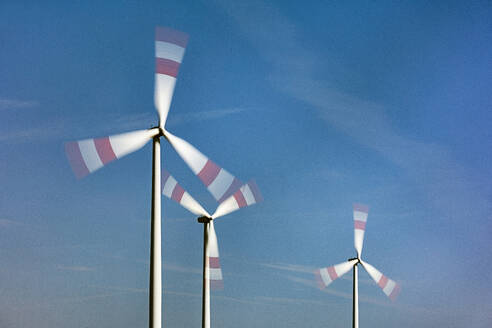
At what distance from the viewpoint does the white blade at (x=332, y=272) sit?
39.3 metres

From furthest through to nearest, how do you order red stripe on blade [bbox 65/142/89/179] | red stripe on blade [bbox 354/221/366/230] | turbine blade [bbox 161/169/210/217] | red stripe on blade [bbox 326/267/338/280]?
red stripe on blade [bbox 354/221/366/230], red stripe on blade [bbox 326/267/338/280], turbine blade [bbox 161/169/210/217], red stripe on blade [bbox 65/142/89/179]

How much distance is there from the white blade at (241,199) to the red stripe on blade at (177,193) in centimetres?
221

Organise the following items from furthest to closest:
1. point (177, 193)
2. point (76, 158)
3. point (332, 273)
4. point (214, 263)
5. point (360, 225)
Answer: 1. point (360, 225)
2. point (332, 273)
3. point (214, 263)
4. point (177, 193)
5. point (76, 158)

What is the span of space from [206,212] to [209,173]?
969cm

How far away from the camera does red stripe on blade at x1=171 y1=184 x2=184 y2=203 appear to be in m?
31.4

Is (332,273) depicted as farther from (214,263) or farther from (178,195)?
(178,195)

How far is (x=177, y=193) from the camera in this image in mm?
31625

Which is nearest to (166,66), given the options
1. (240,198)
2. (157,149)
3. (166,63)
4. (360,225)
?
(166,63)

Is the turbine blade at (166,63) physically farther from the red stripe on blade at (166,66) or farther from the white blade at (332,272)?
the white blade at (332,272)

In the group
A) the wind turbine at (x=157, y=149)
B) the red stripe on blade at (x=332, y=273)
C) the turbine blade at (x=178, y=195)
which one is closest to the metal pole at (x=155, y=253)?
the wind turbine at (x=157, y=149)

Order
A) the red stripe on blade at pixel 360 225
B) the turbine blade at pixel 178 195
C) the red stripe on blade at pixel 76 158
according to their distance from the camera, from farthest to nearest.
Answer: the red stripe on blade at pixel 360 225
the turbine blade at pixel 178 195
the red stripe on blade at pixel 76 158

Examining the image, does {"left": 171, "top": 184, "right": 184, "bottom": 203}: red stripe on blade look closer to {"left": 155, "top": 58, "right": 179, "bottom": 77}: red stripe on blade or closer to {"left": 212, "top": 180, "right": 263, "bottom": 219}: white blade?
{"left": 212, "top": 180, "right": 263, "bottom": 219}: white blade

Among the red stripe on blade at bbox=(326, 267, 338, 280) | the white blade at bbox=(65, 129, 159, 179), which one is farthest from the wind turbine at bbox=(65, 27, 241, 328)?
the red stripe on blade at bbox=(326, 267, 338, 280)

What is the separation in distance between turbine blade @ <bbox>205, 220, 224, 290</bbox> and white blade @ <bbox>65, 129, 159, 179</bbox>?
39.6 feet
